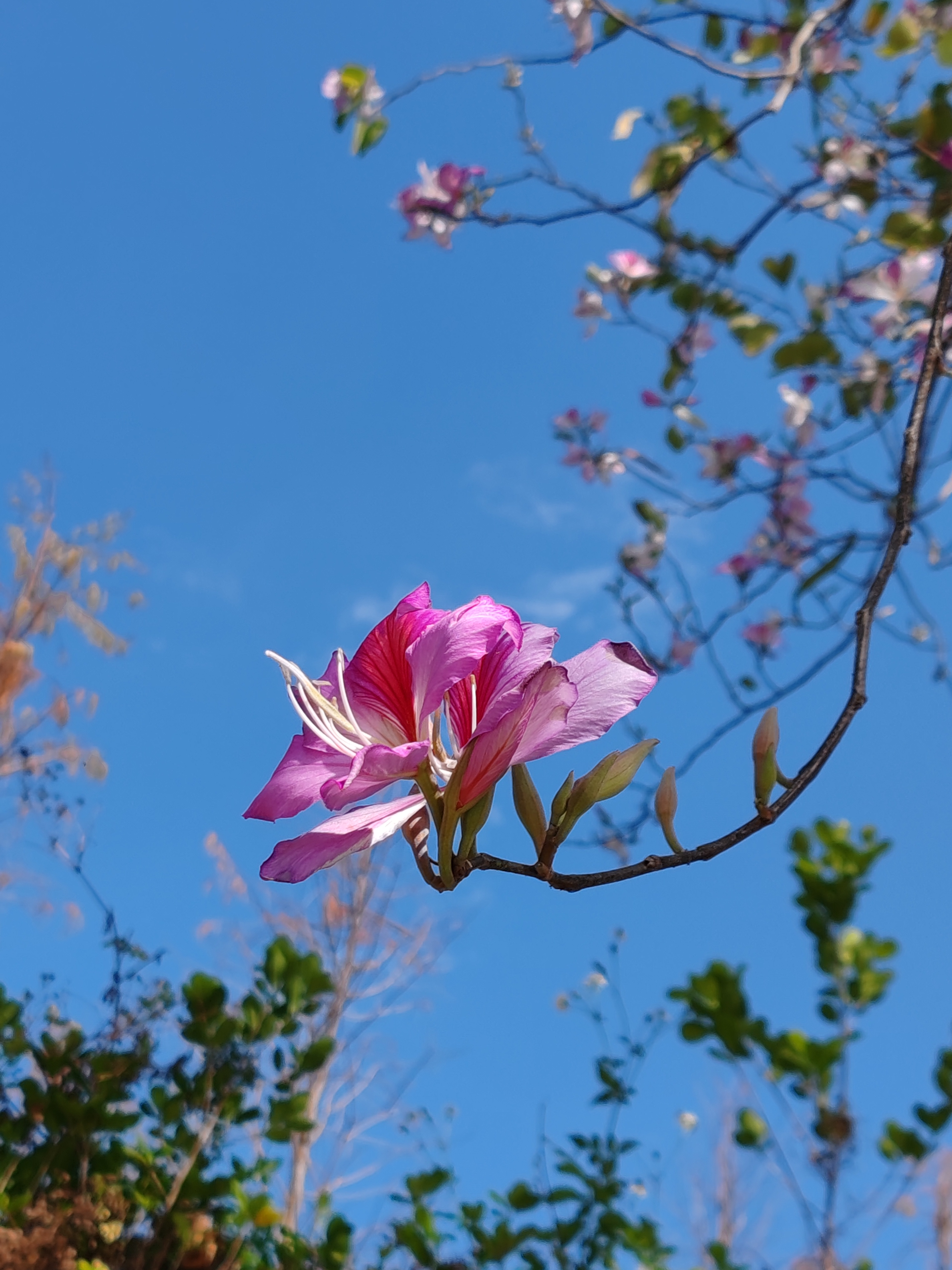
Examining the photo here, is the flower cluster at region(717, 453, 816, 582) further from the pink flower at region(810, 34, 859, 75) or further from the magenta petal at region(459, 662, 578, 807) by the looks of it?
the magenta petal at region(459, 662, 578, 807)

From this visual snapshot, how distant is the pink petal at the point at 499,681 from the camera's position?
56 cm

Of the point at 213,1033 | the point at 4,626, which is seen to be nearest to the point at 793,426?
the point at 213,1033

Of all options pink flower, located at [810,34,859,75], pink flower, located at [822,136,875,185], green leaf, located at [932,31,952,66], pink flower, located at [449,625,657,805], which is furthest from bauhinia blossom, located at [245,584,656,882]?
pink flower, located at [810,34,859,75]

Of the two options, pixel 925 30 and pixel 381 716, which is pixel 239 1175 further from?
pixel 925 30

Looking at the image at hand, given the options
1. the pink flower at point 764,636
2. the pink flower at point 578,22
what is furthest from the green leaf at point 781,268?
the pink flower at point 764,636

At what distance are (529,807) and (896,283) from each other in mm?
2350

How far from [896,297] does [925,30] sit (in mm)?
599

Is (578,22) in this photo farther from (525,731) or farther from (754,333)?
(525,731)

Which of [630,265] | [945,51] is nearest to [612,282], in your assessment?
[630,265]

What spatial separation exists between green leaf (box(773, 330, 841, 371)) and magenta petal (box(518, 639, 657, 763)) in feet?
5.83

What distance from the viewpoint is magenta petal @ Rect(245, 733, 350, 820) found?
62cm

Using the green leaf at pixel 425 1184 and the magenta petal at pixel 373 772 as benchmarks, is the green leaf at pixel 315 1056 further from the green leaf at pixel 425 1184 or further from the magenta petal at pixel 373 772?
the magenta petal at pixel 373 772

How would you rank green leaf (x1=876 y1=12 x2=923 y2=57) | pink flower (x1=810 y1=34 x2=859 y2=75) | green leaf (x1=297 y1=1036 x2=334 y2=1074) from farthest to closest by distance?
green leaf (x1=297 y1=1036 x2=334 y2=1074), pink flower (x1=810 y1=34 x2=859 y2=75), green leaf (x1=876 y1=12 x2=923 y2=57)

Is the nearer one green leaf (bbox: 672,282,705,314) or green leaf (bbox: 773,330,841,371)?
green leaf (bbox: 773,330,841,371)
